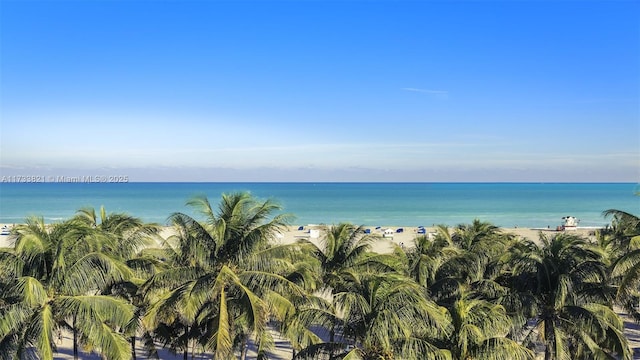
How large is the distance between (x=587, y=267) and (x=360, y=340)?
7920 millimetres

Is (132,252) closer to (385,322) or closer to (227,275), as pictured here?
(227,275)

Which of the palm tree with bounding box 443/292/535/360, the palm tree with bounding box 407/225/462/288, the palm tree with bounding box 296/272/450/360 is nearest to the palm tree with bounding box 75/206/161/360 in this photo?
the palm tree with bounding box 296/272/450/360

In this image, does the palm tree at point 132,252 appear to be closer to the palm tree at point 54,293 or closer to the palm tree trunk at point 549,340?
the palm tree at point 54,293

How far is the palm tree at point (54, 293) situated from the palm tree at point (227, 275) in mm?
1148

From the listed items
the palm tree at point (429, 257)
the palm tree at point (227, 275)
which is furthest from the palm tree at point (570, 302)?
the palm tree at point (227, 275)

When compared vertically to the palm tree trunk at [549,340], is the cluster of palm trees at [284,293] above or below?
above

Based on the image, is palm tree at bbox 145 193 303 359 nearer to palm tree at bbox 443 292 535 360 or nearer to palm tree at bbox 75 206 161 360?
palm tree at bbox 75 206 161 360

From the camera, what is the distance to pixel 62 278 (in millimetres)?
12508

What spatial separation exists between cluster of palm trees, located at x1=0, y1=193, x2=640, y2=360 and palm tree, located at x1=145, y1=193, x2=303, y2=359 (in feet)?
0.14

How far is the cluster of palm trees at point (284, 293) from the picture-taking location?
1161cm

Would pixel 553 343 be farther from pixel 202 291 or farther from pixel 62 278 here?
pixel 62 278

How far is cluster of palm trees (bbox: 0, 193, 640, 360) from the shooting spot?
11.6 m

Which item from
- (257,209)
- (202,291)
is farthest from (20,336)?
(257,209)

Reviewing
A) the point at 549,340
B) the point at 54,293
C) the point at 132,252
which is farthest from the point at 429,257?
the point at 54,293
